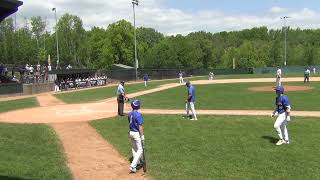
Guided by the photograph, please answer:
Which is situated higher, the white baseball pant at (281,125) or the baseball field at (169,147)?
the white baseball pant at (281,125)

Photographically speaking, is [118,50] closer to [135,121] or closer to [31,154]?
[31,154]

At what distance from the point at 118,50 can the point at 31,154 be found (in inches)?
3550

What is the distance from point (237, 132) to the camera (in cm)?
1755

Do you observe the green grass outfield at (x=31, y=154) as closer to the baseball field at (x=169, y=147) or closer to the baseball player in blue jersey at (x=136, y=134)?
the baseball field at (x=169, y=147)

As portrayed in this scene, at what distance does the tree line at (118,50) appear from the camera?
285 ft

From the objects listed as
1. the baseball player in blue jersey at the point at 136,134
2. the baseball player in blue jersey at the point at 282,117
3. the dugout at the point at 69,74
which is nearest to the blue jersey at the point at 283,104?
the baseball player in blue jersey at the point at 282,117

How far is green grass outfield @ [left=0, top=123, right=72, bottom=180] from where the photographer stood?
38.1ft

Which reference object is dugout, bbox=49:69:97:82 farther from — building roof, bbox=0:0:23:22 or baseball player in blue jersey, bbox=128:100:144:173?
building roof, bbox=0:0:23:22

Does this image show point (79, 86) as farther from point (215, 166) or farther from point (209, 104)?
point (215, 166)

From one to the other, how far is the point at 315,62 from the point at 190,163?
114 meters

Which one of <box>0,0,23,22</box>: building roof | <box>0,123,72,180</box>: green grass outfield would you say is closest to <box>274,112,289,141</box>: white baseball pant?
<box>0,123,72,180</box>: green grass outfield

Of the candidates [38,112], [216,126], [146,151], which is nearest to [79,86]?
[38,112]

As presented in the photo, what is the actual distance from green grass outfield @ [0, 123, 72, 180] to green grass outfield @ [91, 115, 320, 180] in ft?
6.85

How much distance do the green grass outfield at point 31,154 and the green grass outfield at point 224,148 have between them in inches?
82.2
